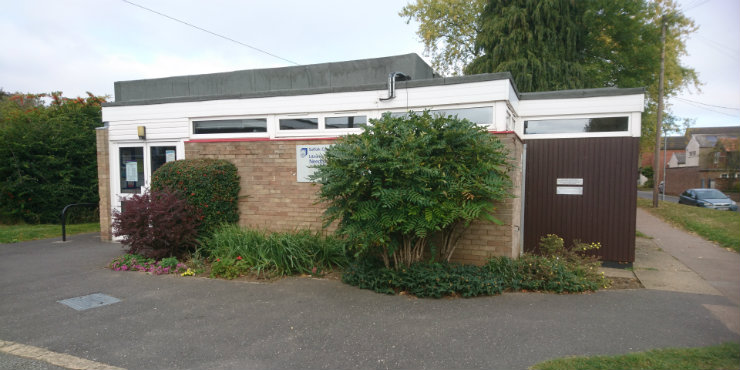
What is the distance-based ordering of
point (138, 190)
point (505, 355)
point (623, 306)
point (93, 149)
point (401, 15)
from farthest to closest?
point (401, 15)
point (93, 149)
point (138, 190)
point (623, 306)
point (505, 355)

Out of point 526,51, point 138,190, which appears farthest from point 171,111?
point 526,51

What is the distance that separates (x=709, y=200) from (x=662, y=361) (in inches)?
964

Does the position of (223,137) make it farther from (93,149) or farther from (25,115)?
(25,115)

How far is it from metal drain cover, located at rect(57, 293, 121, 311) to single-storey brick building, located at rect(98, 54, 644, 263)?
9.27ft

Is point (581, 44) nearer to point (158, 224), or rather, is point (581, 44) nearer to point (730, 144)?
point (158, 224)

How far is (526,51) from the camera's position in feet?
55.5

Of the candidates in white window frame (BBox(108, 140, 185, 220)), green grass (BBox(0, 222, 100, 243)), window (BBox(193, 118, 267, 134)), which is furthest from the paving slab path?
green grass (BBox(0, 222, 100, 243))

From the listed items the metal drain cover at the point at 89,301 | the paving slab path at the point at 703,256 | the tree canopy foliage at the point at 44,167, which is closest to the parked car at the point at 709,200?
the paving slab path at the point at 703,256

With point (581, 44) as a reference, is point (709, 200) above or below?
below

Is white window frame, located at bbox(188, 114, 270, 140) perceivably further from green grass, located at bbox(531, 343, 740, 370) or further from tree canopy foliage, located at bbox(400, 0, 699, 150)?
tree canopy foliage, located at bbox(400, 0, 699, 150)

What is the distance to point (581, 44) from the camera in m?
18.1

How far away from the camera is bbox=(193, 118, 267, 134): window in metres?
7.99

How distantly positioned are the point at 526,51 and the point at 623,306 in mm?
14221

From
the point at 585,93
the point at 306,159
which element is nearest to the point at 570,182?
the point at 585,93
